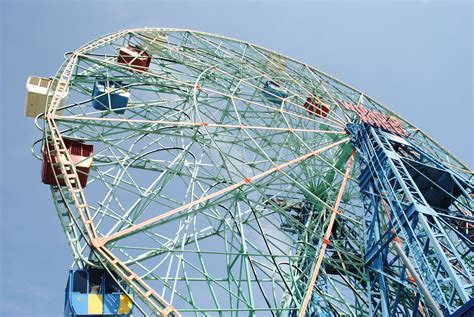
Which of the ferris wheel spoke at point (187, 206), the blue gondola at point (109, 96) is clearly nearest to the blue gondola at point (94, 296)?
the ferris wheel spoke at point (187, 206)

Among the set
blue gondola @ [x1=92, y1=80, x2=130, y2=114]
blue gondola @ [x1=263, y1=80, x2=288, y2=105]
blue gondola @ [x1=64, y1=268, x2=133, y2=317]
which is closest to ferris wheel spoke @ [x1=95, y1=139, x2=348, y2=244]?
blue gondola @ [x1=64, y1=268, x2=133, y2=317]

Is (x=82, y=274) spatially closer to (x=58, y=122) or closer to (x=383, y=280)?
(x=58, y=122)

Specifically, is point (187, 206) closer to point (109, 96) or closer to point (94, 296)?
point (94, 296)

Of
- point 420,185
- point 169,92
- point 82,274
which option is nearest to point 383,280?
point 420,185

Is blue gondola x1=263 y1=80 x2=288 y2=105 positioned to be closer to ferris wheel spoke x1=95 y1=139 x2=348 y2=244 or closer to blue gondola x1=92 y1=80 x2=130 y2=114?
ferris wheel spoke x1=95 y1=139 x2=348 y2=244

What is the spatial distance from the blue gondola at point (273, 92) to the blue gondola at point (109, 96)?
6.76 meters

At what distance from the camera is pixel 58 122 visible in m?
23.0

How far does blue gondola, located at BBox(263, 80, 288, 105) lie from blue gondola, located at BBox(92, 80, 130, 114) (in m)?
6.76

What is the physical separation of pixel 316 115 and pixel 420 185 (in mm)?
6323

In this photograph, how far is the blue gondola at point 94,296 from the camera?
19.4 m

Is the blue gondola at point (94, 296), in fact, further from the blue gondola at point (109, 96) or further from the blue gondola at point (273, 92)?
the blue gondola at point (273, 92)

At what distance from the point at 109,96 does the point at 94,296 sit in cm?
990

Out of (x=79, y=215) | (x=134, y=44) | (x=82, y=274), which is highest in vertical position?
(x=134, y=44)

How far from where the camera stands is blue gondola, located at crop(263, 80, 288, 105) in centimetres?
2988
